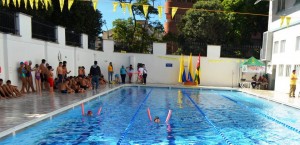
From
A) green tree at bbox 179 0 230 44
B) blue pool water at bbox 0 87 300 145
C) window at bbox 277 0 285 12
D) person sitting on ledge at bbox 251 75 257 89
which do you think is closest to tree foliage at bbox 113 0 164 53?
green tree at bbox 179 0 230 44

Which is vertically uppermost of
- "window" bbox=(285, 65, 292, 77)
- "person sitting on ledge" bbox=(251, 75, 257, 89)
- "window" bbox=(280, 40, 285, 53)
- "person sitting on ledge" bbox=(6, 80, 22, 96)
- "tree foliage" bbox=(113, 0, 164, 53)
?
"tree foliage" bbox=(113, 0, 164, 53)

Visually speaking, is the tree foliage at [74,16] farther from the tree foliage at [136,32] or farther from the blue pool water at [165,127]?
the blue pool water at [165,127]

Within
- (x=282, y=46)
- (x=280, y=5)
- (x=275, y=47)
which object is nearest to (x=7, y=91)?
(x=282, y=46)

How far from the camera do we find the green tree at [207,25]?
2925 centimetres

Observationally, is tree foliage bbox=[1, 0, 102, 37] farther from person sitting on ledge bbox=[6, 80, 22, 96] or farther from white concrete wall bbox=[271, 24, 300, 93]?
white concrete wall bbox=[271, 24, 300, 93]

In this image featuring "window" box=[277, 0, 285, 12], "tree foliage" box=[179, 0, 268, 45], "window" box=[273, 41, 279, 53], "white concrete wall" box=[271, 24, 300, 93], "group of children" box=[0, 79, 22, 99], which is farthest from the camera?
"tree foliage" box=[179, 0, 268, 45]

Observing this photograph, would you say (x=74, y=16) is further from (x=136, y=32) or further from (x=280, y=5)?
(x=280, y=5)

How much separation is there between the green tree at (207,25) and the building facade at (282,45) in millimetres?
9146

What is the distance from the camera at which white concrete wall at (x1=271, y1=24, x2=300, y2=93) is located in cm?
1634

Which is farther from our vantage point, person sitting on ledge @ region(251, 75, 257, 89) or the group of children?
person sitting on ledge @ region(251, 75, 257, 89)

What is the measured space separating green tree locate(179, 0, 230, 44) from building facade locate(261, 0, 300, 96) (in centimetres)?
915

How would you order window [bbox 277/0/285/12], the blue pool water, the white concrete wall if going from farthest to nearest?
window [bbox 277/0/285/12] → the white concrete wall → the blue pool water

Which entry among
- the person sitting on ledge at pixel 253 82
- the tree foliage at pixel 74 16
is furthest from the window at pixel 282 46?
the tree foliage at pixel 74 16

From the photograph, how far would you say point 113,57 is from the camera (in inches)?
873
